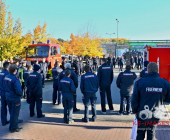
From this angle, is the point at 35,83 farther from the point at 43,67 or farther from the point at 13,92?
the point at 43,67

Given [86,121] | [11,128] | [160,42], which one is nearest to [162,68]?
[86,121]

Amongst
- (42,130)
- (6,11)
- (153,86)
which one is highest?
→ (6,11)

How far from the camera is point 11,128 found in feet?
18.4

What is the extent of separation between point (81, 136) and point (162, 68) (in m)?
6.20

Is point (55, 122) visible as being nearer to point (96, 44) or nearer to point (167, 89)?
point (167, 89)

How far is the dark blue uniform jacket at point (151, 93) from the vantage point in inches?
141

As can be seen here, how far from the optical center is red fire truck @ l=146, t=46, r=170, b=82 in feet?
31.6

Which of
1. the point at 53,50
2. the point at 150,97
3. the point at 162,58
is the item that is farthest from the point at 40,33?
the point at 150,97

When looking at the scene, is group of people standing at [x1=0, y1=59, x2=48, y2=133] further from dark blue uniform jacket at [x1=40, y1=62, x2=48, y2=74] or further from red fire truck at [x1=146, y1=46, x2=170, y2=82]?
dark blue uniform jacket at [x1=40, y1=62, x2=48, y2=74]

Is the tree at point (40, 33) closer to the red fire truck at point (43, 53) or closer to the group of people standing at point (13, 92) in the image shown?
the red fire truck at point (43, 53)

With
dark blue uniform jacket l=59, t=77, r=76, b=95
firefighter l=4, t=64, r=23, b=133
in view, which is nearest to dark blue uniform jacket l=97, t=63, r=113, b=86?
dark blue uniform jacket l=59, t=77, r=76, b=95

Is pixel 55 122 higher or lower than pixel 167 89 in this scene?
lower

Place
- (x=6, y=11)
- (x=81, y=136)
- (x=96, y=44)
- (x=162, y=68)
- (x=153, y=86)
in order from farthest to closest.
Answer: (x=96, y=44), (x=6, y=11), (x=162, y=68), (x=81, y=136), (x=153, y=86)

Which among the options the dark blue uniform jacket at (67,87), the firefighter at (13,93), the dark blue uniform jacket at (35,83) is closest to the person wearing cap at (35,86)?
the dark blue uniform jacket at (35,83)
